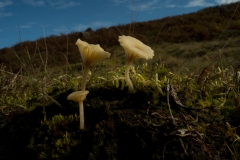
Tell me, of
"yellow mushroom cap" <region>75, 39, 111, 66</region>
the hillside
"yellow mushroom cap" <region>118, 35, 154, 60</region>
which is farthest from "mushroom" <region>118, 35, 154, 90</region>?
the hillside

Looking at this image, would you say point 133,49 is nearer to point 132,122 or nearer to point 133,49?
point 133,49

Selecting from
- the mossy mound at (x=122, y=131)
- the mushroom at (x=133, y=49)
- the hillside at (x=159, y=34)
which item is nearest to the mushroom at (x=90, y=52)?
the mushroom at (x=133, y=49)

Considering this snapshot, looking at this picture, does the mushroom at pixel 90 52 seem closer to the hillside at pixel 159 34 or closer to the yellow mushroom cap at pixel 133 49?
the yellow mushroom cap at pixel 133 49

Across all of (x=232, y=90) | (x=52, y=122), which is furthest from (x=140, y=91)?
(x=232, y=90)

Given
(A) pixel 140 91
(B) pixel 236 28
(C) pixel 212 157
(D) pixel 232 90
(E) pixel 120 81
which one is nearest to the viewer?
(C) pixel 212 157

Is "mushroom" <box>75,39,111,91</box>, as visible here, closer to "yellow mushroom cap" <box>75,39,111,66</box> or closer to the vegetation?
"yellow mushroom cap" <box>75,39,111,66</box>

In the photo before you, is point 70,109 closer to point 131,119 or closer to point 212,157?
point 131,119

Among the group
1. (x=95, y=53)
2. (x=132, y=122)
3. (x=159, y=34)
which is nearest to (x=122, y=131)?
(x=132, y=122)

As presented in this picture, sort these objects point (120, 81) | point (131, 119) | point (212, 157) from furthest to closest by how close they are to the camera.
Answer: point (120, 81), point (131, 119), point (212, 157)
